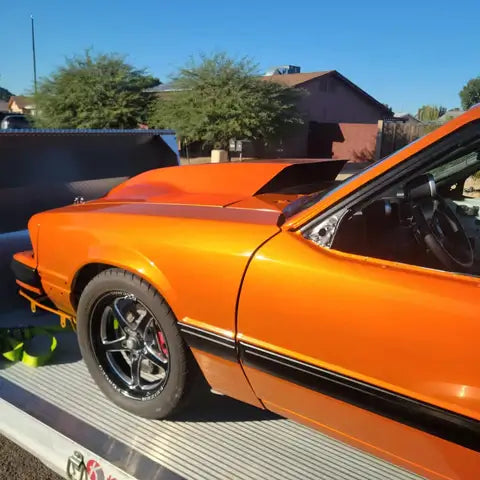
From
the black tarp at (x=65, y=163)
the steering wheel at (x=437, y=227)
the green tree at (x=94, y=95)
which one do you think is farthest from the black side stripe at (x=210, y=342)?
the green tree at (x=94, y=95)

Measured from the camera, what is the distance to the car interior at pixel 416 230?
5.91 ft

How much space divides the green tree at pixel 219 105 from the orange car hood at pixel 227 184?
60.0 feet

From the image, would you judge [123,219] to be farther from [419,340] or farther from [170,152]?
[170,152]

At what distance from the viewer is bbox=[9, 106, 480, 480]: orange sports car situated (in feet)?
4.67

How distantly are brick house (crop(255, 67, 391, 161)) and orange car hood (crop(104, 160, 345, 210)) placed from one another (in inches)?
853

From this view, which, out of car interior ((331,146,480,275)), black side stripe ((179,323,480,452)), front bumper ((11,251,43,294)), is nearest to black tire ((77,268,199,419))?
black side stripe ((179,323,480,452))

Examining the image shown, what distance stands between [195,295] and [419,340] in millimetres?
836

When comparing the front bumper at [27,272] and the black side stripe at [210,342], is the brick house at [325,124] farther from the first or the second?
the black side stripe at [210,342]

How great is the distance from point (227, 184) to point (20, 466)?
1.63 meters

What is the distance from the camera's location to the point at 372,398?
59.9 inches

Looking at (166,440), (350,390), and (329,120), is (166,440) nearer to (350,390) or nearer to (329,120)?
(350,390)

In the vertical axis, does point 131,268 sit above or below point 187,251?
below

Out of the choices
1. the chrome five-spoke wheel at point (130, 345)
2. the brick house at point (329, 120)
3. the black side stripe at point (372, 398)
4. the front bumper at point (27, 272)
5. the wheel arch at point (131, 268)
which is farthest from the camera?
the brick house at point (329, 120)

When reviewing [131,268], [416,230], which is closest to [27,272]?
[131,268]
